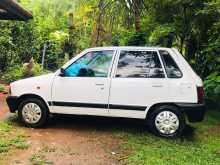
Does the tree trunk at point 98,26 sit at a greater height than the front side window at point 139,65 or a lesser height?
greater

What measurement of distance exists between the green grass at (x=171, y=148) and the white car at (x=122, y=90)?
1.21 ft

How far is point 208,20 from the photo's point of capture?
12867 millimetres

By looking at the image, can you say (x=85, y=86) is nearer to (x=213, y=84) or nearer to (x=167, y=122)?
(x=167, y=122)

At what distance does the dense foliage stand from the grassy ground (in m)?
5.28

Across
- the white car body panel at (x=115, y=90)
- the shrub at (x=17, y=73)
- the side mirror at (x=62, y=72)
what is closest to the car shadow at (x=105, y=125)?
the white car body panel at (x=115, y=90)

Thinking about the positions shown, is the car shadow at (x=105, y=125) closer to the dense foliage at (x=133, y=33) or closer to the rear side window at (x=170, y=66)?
the rear side window at (x=170, y=66)

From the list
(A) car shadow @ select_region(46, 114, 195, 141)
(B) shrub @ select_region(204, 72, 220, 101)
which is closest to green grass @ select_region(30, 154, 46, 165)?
(A) car shadow @ select_region(46, 114, 195, 141)

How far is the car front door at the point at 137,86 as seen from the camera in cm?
941

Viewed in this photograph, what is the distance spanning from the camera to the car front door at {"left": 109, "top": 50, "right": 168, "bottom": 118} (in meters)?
9.41

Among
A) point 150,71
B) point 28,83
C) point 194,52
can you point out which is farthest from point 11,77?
point 150,71

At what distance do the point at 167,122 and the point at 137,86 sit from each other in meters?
0.99

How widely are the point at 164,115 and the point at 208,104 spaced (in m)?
4.35

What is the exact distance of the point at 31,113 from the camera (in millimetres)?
9953

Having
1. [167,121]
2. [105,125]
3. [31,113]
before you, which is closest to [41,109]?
[31,113]
